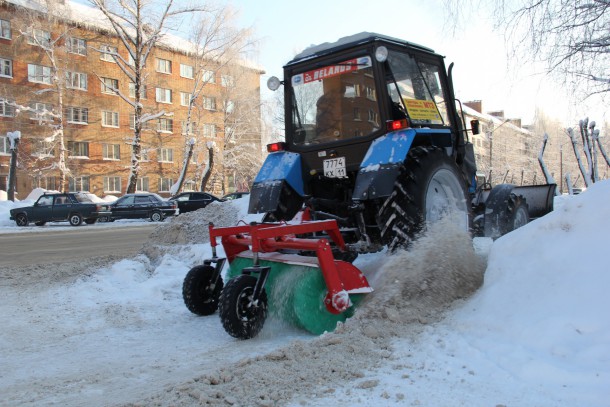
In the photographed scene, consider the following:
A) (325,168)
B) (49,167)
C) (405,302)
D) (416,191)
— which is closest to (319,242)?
(405,302)

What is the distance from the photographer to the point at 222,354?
160 inches

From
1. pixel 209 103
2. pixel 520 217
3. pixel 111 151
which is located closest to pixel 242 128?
pixel 209 103

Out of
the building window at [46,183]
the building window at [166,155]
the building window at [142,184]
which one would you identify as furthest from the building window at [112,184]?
the building window at [46,183]

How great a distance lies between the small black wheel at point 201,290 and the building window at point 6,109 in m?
35.8

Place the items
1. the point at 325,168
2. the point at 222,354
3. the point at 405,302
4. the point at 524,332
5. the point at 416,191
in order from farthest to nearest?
the point at 325,168, the point at 416,191, the point at 405,302, the point at 222,354, the point at 524,332

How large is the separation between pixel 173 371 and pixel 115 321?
1.77 m

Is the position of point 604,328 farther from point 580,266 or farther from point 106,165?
point 106,165

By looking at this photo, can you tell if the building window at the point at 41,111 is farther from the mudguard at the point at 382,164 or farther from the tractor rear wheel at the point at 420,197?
the tractor rear wheel at the point at 420,197

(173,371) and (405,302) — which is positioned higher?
(405,302)

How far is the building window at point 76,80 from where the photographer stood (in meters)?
38.7

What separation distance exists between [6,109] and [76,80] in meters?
5.85

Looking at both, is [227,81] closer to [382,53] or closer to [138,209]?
[138,209]

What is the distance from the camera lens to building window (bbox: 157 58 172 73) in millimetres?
46625

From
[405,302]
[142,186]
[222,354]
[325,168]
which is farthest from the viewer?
[142,186]
